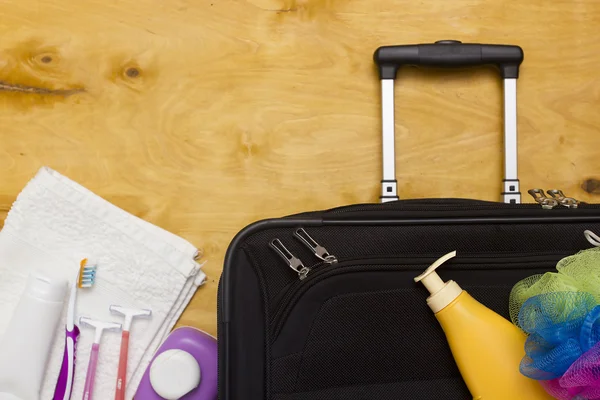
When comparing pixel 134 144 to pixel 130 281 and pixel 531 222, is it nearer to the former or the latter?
pixel 130 281

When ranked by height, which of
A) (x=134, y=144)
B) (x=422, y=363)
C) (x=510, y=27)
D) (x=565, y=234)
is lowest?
(x=422, y=363)

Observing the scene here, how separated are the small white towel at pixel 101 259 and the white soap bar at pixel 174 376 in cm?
5

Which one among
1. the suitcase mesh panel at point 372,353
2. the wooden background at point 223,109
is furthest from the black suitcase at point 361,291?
the wooden background at point 223,109

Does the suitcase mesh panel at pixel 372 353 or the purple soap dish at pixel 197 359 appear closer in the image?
the suitcase mesh panel at pixel 372 353

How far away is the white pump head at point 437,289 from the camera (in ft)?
1.44

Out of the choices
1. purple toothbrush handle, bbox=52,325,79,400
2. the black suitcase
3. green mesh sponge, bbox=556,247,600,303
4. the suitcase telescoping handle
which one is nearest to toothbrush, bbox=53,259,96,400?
purple toothbrush handle, bbox=52,325,79,400

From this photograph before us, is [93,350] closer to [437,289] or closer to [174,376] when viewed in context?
[174,376]

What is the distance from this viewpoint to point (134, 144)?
0.59 meters

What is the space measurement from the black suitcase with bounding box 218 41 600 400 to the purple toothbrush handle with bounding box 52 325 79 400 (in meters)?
0.20

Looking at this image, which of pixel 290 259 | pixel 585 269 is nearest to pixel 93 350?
pixel 290 259

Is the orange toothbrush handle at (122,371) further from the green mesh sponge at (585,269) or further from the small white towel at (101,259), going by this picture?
the green mesh sponge at (585,269)

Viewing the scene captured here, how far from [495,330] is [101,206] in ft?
1.36

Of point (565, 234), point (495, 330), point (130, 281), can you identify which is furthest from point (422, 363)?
point (130, 281)

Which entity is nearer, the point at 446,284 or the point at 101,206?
the point at 446,284
